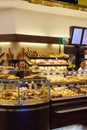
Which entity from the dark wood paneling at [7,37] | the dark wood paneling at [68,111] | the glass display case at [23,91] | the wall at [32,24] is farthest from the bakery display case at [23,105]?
the wall at [32,24]

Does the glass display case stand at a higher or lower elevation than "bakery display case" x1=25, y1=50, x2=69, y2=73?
higher

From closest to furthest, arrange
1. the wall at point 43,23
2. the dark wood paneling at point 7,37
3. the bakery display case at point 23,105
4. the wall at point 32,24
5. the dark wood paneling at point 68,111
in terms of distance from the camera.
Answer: the bakery display case at point 23,105
the dark wood paneling at point 68,111
the dark wood paneling at point 7,37
the wall at point 32,24
the wall at point 43,23

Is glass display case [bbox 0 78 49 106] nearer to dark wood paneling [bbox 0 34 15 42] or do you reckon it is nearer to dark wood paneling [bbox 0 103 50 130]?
dark wood paneling [bbox 0 103 50 130]

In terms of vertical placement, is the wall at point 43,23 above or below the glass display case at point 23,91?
above

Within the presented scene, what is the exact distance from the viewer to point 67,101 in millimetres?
5805

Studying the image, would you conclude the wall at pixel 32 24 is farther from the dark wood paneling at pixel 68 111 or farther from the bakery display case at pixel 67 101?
the dark wood paneling at pixel 68 111

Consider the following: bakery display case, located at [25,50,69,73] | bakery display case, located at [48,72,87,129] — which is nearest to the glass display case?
bakery display case, located at [48,72,87,129]

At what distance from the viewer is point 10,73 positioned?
21.2 ft

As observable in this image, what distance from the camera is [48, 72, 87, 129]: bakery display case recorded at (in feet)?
18.4

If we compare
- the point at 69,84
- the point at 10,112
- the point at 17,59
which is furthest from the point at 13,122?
the point at 17,59

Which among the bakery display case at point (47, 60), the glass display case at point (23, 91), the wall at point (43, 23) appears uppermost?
the wall at point (43, 23)

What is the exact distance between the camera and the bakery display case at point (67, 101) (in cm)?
560

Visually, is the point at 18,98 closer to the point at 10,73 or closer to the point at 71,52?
the point at 10,73

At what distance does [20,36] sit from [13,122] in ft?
16.7
